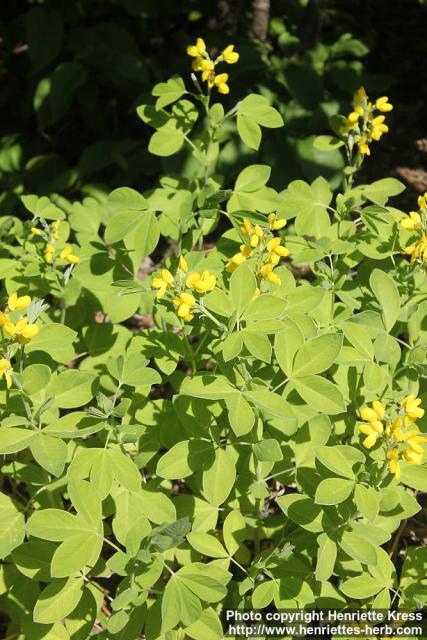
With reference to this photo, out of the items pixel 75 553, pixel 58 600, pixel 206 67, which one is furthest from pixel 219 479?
pixel 206 67

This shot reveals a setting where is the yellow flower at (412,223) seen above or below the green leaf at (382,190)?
above

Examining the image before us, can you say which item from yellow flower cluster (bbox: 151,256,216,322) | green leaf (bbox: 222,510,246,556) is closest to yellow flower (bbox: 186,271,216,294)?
yellow flower cluster (bbox: 151,256,216,322)

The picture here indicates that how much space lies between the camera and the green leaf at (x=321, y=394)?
69.3 inches

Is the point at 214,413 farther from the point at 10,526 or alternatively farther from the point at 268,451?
the point at 10,526

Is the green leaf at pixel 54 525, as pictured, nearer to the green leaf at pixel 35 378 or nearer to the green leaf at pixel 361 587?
the green leaf at pixel 35 378

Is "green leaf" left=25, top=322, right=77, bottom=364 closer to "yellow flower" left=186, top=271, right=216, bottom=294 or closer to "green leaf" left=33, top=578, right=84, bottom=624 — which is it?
"yellow flower" left=186, top=271, right=216, bottom=294

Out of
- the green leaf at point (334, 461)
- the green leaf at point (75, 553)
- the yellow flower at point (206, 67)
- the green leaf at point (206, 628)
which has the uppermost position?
the yellow flower at point (206, 67)

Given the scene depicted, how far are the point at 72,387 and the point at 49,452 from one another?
9.7 inches

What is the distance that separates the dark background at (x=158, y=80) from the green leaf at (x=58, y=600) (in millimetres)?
2252

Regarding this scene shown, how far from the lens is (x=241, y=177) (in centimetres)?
233

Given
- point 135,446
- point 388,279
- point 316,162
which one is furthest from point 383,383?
point 316,162

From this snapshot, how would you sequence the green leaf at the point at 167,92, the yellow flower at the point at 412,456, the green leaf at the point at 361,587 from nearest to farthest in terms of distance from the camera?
the yellow flower at the point at 412,456, the green leaf at the point at 361,587, the green leaf at the point at 167,92

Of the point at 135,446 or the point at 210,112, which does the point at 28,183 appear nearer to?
the point at 210,112

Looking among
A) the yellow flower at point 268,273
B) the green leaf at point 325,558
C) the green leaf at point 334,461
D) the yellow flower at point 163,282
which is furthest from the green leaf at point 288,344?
the green leaf at point 325,558
